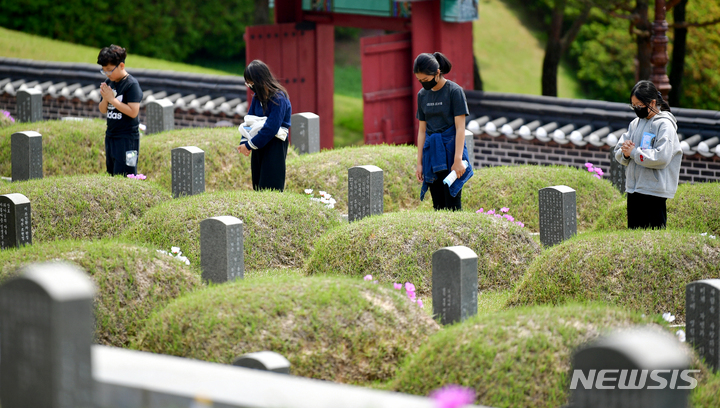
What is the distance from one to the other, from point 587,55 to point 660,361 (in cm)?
2250

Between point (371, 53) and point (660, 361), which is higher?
point (371, 53)

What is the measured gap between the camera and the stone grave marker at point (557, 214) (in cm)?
724

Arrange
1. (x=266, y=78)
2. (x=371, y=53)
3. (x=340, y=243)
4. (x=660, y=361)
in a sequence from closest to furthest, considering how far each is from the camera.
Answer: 1. (x=660, y=361)
2. (x=340, y=243)
3. (x=266, y=78)
4. (x=371, y=53)

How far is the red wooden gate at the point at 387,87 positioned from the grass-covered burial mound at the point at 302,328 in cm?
814

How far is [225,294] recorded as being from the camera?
491 cm

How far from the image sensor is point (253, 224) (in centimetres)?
720

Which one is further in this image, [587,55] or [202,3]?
[202,3]

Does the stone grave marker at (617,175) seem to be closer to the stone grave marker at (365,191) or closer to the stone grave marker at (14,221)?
the stone grave marker at (365,191)

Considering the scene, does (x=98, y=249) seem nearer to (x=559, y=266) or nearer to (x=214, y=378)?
(x=214, y=378)

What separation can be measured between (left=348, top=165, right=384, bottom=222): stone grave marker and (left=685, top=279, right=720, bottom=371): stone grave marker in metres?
3.23

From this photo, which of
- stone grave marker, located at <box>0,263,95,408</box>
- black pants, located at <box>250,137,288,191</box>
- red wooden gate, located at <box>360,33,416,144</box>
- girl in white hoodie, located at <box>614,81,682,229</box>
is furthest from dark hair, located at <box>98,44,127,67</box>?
red wooden gate, located at <box>360,33,416,144</box>

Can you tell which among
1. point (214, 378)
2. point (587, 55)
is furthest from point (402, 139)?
point (587, 55)

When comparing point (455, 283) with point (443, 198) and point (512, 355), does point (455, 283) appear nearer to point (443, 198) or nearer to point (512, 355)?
point (512, 355)

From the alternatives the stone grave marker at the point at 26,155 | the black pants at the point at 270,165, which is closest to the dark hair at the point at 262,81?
the black pants at the point at 270,165
